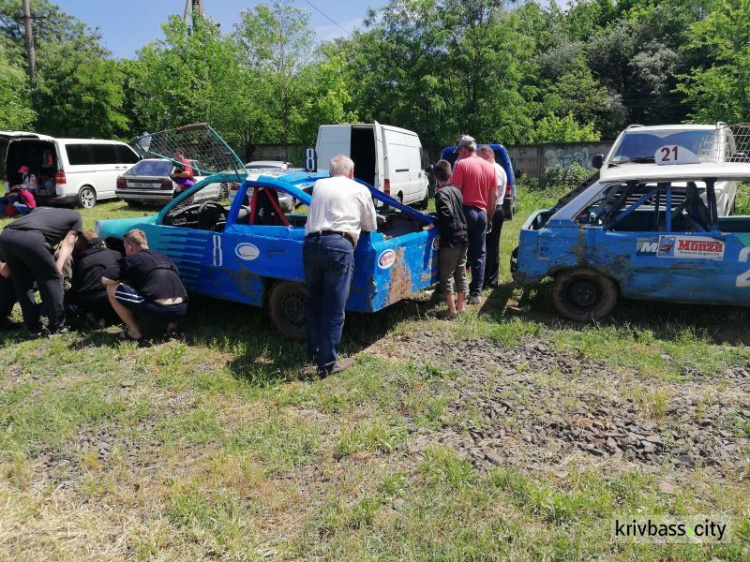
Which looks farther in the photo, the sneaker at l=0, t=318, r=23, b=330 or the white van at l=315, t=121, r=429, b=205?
the white van at l=315, t=121, r=429, b=205

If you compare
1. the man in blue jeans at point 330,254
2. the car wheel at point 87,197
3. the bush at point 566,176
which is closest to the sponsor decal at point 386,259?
the man in blue jeans at point 330,254

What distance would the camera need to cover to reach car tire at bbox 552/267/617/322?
19.5ft

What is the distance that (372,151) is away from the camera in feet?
41.8

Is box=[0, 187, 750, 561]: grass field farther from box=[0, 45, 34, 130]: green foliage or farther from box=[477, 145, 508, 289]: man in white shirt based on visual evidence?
box=[0, 45, 34, 130]: green foliage

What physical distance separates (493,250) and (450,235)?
5.46 feet

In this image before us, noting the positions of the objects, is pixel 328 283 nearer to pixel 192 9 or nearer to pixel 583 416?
pixel 583 416

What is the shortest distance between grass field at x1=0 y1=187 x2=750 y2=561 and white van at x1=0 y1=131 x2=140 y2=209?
10.1m

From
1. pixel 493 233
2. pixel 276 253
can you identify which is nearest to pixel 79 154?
pixel 276 253

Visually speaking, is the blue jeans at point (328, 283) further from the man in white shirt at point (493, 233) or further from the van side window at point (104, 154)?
the van side window at point (104, 154)

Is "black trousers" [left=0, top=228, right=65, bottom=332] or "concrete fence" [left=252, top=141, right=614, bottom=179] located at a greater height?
"concrete fence" [left=252, top=141, right=614, bottom=179]

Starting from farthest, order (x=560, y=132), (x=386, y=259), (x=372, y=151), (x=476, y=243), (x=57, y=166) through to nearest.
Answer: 1. (x=560, y=132)
2. (x=57, y=166)
3. (x=372, y=151)
4. (x=476, y=243)
5. (x=386, y=259)

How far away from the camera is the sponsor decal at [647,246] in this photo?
5.63 m

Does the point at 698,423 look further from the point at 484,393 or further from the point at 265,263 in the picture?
the point at 265,263

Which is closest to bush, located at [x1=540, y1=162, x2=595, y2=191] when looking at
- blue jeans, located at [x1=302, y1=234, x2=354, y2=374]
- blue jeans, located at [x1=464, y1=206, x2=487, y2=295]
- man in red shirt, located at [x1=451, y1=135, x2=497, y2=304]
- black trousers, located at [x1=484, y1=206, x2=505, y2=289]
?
black trousers, located at [x1=484, y1=206, x2=505, y2=289]
